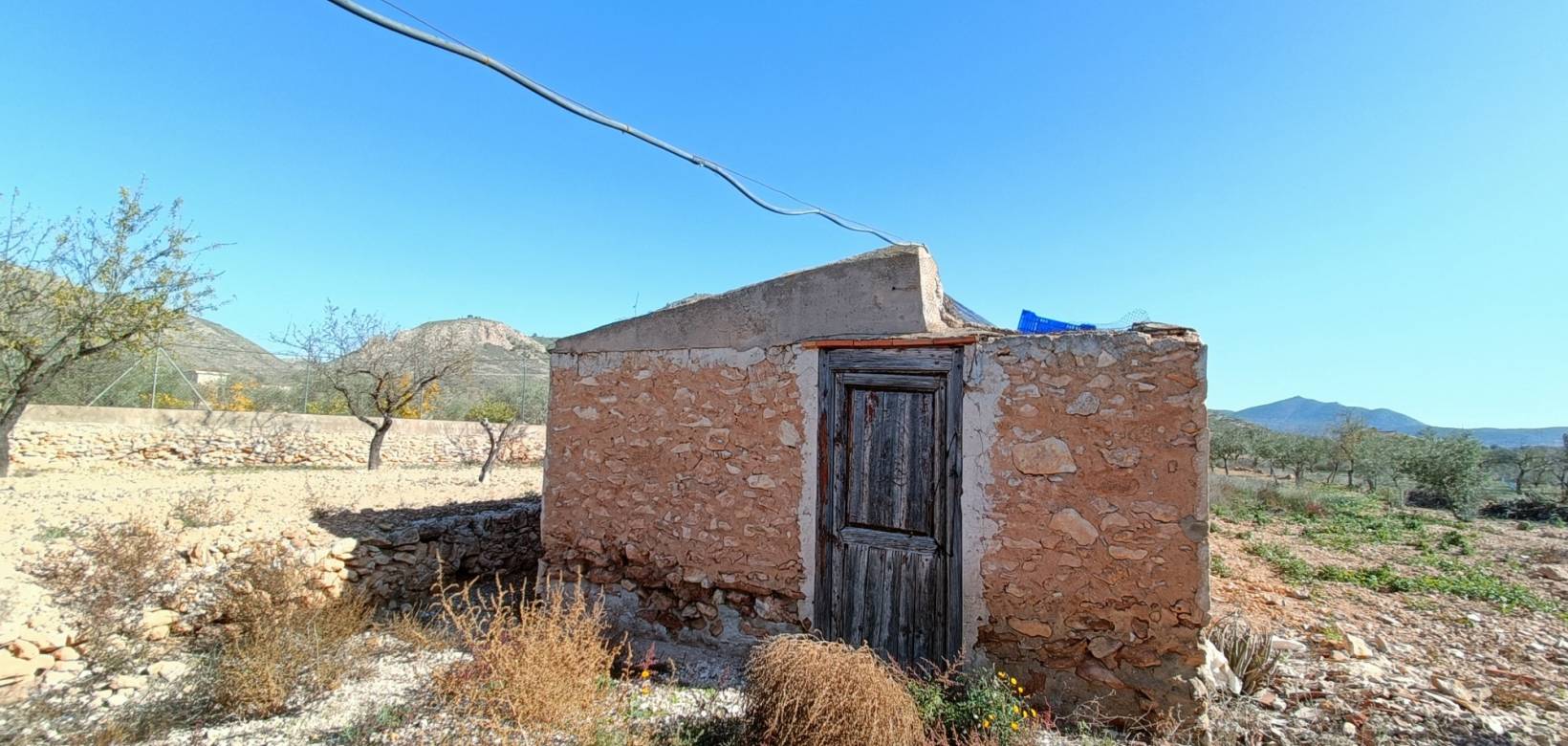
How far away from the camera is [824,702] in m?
3.08

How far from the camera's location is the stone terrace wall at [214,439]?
11547 mm

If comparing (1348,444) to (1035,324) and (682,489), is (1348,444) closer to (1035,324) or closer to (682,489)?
(1035,324)

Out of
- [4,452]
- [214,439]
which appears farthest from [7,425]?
[214,439]

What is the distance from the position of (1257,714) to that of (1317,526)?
11.7 m

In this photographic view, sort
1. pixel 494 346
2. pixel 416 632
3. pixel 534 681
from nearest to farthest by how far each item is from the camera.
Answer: pixel 534 681 < pixel 416 632 < pixel 494 346

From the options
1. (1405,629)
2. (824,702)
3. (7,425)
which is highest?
(7,425)

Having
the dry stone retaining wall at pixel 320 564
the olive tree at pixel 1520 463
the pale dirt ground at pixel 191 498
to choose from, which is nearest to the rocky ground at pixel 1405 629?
the dry stone retaining wall at pixel 320 564

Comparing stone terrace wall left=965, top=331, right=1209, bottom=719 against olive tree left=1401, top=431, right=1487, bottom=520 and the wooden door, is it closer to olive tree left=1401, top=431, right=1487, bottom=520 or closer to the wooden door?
the wooden door

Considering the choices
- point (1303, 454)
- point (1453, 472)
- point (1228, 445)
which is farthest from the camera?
point (1228, 445)

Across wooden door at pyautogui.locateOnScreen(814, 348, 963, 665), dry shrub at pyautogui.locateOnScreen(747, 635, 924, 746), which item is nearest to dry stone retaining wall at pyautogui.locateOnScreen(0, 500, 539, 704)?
dry shrub at pyautogui.locateOnScreen(747, 635, 924, 746)

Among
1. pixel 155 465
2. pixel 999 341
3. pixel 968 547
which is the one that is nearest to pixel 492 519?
pixel 968 547

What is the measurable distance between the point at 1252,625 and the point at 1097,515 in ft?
10.6

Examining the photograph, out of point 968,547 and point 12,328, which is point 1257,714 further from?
point 12,328

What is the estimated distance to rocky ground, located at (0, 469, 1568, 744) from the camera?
3613 mm
